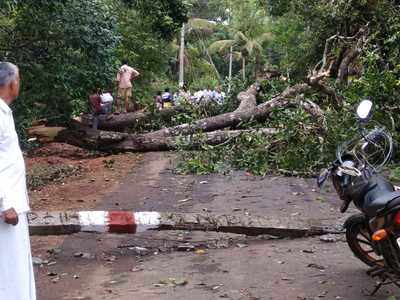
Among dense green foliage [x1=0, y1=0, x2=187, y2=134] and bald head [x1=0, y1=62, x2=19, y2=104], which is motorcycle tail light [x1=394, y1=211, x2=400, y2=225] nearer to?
bald head [x1=0, y1=62, x2=19, y2=104]

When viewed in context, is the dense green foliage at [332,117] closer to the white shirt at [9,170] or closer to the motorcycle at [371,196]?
the motorcycle at [371,196]

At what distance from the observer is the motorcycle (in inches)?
164

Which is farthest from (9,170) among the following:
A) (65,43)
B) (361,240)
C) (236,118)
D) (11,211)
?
(236,118)

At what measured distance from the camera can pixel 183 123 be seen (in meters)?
14.7

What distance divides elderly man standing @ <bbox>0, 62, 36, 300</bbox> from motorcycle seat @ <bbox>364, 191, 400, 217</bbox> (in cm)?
230

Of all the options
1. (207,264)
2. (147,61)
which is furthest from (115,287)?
(147,61)

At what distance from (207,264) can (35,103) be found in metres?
6.88

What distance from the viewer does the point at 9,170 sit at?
394 cm

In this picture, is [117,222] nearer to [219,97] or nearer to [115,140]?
[115,140]

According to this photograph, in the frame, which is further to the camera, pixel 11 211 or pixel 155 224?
pixel 155 224

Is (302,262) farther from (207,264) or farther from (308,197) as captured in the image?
(308,197)

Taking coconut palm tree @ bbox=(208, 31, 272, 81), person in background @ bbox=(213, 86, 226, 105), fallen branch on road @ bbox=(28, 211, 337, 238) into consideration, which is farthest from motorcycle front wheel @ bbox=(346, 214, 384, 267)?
coconut palm tree @ bbox=(208, 31, 272, 81)

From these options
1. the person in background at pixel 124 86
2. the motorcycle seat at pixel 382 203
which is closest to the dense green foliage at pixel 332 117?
the motorcycle seat at pixel 382 203

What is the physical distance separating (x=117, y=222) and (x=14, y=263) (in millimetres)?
2297
